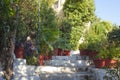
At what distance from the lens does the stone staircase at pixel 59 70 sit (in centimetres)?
945

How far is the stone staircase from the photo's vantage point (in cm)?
945

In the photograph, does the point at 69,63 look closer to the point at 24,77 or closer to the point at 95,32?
the point at 24,77

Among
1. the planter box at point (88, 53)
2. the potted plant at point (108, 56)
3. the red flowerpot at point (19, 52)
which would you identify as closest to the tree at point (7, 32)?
the red flowerpot at point (19, 52)

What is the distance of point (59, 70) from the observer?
1079 cm

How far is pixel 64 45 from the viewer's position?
1526 cm

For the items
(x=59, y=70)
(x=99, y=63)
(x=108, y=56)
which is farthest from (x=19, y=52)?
(x=108, y=56)

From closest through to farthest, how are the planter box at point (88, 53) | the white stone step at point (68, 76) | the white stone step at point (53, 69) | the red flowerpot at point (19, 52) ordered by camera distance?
1. the white stone step at point (68, 76)
2. the red flowerpot at point (19, 52)
3. the white stone step at point (53, 69)
4. the planter box at point (88, 53)

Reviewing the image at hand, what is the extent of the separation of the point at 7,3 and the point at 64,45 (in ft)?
20.6

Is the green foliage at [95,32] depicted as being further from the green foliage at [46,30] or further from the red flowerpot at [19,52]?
the red flowerpot at [19,52]

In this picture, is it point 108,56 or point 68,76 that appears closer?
point 68,76

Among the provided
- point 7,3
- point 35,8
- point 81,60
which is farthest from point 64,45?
point 7,3

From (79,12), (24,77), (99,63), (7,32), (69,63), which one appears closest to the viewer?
(7,32)

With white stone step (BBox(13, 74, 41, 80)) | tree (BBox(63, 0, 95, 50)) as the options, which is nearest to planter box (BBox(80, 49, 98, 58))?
white stone step (BBox(13, 74, 41, 80))

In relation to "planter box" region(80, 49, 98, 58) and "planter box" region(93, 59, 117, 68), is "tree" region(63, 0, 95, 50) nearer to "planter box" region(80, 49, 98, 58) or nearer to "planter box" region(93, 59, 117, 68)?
"planter box" region(80, 49, 98, 58)
